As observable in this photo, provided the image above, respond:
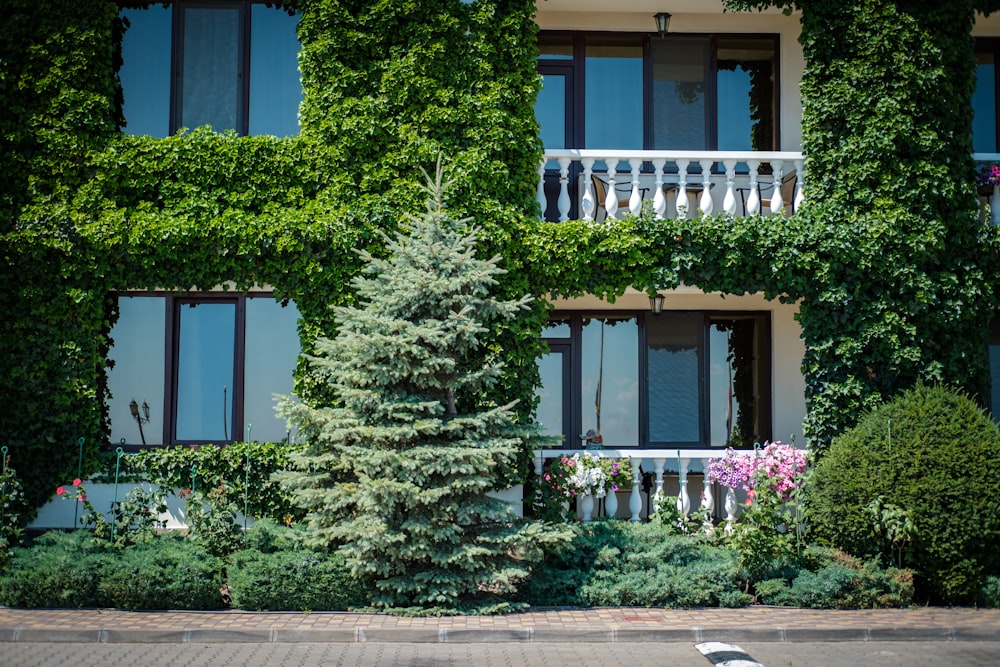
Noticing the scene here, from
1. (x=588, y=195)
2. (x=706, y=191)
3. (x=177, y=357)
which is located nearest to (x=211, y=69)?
(x=177, y=357)

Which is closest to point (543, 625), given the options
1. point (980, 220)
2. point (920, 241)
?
point (920, 241)

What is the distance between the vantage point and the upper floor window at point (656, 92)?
1533cm

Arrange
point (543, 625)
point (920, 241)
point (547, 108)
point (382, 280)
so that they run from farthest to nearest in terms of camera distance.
Answer: 1. point (547, 108)
2. point (920, 241)
3. point (382, 280)
4. point (543, 625)

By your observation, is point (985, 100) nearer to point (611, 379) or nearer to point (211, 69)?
point (611, 379)

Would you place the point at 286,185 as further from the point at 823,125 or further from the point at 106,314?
the point at 823,125

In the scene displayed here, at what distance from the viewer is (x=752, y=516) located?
11023mm

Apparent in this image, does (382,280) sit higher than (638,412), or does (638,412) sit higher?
(382,280)

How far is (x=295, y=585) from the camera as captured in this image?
10.3 metres

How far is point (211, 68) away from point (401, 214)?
3882mm

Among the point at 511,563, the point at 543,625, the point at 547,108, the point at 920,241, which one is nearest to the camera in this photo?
the point at 543,625

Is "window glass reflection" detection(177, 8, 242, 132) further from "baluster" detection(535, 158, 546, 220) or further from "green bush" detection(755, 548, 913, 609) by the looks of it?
"green bush" detection(755, 548, 913, 609)

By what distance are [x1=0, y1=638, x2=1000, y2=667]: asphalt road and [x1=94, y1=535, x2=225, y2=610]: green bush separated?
1122mm

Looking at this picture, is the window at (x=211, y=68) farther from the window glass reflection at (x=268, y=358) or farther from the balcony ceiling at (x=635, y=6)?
the balcony ceiling at (x=635, y=6)

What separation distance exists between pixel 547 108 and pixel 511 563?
25.0 feet
